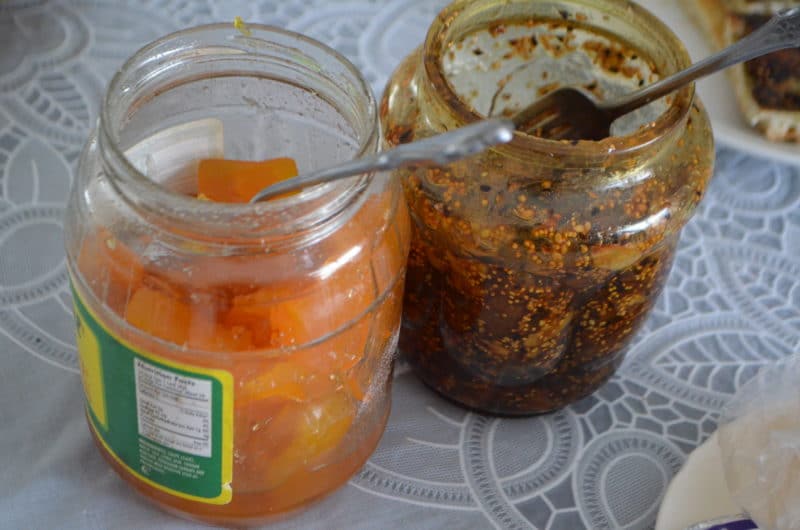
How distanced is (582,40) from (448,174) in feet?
0.70

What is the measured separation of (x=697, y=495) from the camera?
749 millimetres

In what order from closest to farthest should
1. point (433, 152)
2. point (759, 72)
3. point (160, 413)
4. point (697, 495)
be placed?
point (433, 152) < point (160, 413) < point (697, 495) < point (759, 72)

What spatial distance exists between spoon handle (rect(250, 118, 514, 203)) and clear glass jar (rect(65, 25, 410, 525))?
2cm

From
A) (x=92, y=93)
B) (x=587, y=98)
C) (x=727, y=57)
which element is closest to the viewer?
(x=727, y=57)

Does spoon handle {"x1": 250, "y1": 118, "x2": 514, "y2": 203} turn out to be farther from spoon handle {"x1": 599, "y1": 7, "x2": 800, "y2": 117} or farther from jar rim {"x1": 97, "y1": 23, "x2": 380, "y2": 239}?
spoon handle {"x1": 599, "y1": 7, "x2": 800, "y2": 117}

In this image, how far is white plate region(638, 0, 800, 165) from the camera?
0.98m

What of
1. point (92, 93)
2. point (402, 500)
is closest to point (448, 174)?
point (402, 500)

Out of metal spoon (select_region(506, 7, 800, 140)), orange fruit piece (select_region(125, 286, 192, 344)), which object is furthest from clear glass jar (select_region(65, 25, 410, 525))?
metal spoon (select_region(506, 7, 800, 140))

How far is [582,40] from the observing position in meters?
0.83

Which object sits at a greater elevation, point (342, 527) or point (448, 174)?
point (448, 174)

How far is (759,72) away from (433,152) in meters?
0.65

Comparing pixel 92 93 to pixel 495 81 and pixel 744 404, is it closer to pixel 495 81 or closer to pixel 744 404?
pixel 495 81

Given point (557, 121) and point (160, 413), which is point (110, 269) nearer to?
point (160, 413)

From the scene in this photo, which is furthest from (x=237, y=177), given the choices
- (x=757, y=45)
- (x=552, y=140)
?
(x=757, y=45)
